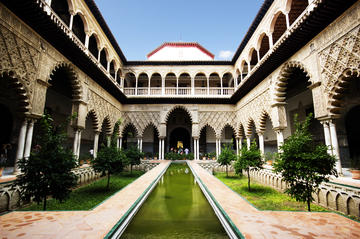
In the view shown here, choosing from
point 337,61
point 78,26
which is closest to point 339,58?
point 337,61

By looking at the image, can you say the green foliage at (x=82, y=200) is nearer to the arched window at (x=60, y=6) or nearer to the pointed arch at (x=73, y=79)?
the pointed arch at (x=73, y=79)

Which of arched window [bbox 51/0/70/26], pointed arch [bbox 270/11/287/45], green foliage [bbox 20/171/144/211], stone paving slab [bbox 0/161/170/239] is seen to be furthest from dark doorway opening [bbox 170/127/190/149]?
stone paving slab [bbox 0/161/170/239]

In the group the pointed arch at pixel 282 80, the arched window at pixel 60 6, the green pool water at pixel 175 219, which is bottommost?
the green pool water at pixel 175 219

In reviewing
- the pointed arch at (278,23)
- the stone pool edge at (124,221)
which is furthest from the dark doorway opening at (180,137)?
the stone pool edge at (124,221)

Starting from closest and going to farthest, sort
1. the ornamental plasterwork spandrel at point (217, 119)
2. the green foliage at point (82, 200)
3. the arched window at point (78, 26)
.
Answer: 1. the green foliage at point (82, 200)
2. the arched window at point (78, 26)
3. the ornamental plasterwork spandrel at point (217, 119)

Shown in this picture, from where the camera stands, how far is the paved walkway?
7.18ft

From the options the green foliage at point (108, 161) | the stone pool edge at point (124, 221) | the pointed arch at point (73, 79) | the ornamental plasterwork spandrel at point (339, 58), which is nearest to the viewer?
the stone pool edge at point (124, 221)

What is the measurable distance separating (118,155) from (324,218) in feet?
19.2

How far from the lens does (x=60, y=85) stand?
10.9 m

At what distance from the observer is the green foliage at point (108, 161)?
609 centimetres

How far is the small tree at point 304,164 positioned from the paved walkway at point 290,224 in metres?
0.64

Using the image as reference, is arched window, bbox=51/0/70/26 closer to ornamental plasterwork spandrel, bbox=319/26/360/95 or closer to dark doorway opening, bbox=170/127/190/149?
ornamental plasterwork spandrel, bbox=319/26/360/95

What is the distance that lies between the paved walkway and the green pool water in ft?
1.23

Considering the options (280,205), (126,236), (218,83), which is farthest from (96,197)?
(218,83)
